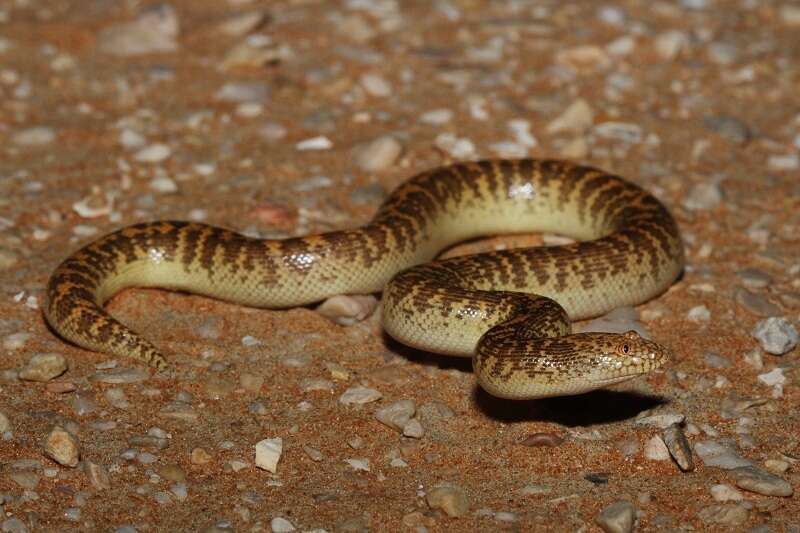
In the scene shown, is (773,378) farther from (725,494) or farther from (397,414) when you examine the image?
(397,414)

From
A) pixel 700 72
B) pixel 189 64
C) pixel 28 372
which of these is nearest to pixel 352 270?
pixel 28 372

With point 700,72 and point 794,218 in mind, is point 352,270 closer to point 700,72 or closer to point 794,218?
point 794,218

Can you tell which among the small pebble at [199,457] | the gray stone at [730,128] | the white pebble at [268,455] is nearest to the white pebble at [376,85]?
the gray stone at [730,128]

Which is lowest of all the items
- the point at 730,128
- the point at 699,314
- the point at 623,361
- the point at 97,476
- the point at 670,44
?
the point at 699,314

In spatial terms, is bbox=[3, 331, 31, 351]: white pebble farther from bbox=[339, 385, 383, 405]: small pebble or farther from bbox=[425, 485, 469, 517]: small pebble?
bbox=[425, 485, 469, 517]: small pebble

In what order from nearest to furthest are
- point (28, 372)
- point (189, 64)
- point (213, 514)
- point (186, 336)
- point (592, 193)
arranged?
point (213, 514)
point (28, 372)
point (186, 336)
point (592, 193)
point (189, 64)

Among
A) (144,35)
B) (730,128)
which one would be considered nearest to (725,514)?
(730,128)
